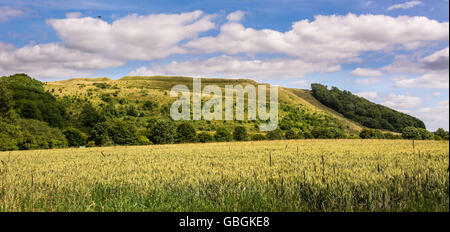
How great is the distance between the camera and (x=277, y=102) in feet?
479

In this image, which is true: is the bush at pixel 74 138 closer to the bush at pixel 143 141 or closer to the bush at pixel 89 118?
the bush at pixel 143 141

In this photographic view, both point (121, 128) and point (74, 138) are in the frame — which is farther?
point (74, 138)

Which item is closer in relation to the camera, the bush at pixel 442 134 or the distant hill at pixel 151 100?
the bush at pixel 442 134

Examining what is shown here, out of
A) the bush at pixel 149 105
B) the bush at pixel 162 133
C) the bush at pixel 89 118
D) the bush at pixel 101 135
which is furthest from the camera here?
the bush at pixel 149 105

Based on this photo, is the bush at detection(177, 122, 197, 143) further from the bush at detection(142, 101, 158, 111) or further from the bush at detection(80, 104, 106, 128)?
the bush at detection(142, 101, 158, 111)

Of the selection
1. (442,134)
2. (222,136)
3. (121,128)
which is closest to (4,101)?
(121,128)

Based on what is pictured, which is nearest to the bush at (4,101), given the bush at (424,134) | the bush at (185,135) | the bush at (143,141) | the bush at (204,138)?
the bush at (143,141)

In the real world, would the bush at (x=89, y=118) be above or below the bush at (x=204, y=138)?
above

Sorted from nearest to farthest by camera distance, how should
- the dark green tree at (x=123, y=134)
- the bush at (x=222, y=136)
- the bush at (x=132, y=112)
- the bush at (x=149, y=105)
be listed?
the dark green tree at (x=123, y=134)
the bush at (x=222, y=136)
the bush at (x=132, y=112)
the bush at (x=149, y=105)

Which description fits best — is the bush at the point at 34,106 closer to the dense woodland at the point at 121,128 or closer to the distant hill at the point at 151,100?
the dense woodland at the point at 121,128

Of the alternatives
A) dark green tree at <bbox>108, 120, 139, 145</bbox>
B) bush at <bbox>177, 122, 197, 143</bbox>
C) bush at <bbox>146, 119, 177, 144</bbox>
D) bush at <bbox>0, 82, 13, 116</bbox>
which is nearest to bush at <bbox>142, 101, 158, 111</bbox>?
bush at <bbox>0, 82, 13, 116</bbox>

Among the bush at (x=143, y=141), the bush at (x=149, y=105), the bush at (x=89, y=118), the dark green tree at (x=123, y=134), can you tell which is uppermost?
the bush at (x=149, y=105)

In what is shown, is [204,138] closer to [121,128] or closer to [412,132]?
→ [121,128]
